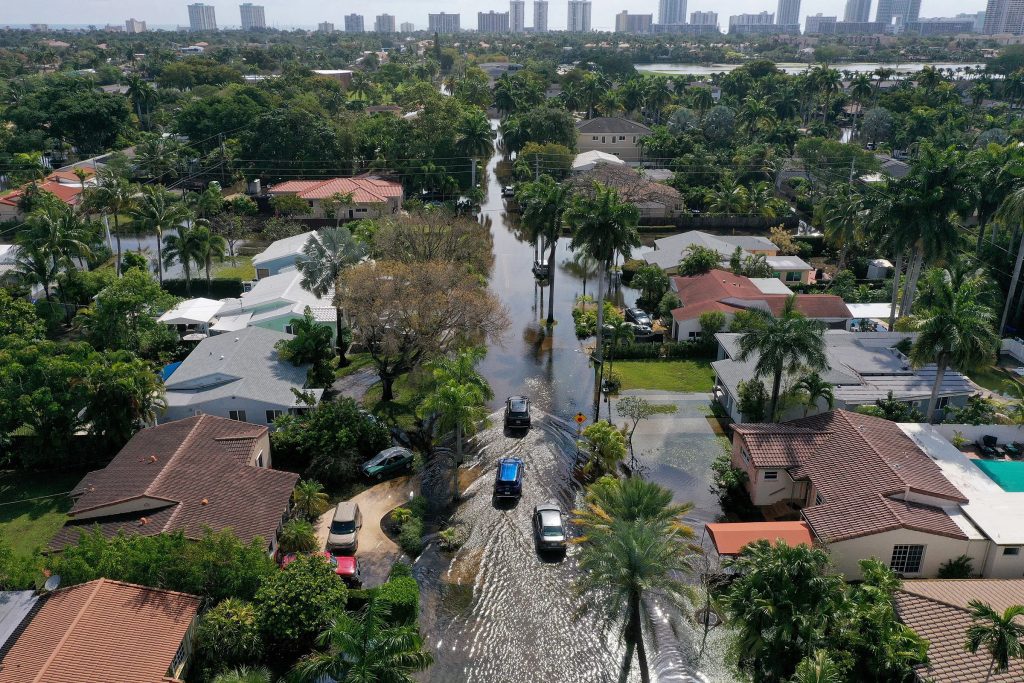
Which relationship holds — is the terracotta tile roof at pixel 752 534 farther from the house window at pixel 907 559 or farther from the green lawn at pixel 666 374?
the green lawn at pixel 666 374

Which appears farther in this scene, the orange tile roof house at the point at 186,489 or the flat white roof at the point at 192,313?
the flat white roof at the point at 192,313

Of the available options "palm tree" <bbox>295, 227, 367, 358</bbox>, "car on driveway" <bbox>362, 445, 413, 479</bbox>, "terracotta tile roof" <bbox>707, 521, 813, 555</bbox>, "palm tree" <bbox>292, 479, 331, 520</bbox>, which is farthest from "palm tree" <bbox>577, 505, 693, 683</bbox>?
"palm tree" <bbox>295, 227, 367, 358</bbox>

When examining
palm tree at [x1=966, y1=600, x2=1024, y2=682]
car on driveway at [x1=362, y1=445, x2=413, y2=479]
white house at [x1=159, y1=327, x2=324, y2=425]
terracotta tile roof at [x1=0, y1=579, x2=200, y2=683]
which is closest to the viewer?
palm tree at [x1=966, y1=600, x2=1024, y2=682]

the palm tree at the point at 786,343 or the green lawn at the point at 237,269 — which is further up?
the palm tree at the point at 786,343

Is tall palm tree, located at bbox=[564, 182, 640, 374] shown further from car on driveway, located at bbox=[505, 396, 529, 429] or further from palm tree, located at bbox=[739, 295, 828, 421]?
palm tree, located at bbox=[739, 295, 828, 421]

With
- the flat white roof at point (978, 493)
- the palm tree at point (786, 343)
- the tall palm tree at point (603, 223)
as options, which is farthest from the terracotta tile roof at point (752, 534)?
the tall palm tree at point (603, 223)

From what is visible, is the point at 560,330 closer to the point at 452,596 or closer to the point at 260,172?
the point at 452,596
